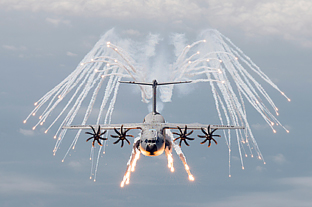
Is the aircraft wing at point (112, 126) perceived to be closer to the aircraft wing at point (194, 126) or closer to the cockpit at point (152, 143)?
the aircraft wing at point (194, 126)

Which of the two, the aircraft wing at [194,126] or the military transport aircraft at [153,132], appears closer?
the military transport aircraft at [153,132]

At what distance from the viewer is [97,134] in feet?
219

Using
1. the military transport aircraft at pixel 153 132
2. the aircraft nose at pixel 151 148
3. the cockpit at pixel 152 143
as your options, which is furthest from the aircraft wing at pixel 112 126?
the aircraft nose at pixel 151 148

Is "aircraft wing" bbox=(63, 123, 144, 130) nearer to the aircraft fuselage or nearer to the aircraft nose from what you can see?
the aircraft fuselage

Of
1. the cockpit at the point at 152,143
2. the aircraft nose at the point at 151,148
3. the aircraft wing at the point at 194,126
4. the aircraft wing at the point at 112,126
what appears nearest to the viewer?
the aircraft nose at the point at 151,148

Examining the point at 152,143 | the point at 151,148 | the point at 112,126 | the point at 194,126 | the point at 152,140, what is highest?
the point at 112,126

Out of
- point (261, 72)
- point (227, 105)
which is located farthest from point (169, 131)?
point (261, 72)

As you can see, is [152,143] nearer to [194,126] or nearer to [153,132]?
[153,132]

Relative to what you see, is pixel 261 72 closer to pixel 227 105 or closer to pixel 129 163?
pixel 227 105

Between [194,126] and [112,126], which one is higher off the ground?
[112,126]

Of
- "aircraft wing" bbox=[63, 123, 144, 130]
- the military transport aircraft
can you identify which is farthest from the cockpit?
"aircraft wing" bbox=[63, 123, 144, 130]

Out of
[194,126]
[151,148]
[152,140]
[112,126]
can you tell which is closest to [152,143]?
[152,140]

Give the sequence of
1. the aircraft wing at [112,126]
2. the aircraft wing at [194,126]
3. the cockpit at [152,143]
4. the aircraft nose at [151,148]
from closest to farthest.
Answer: the aircraft nose at [151,148], the cockpit at [152,143], the aircraft wing at [194,126], the aircraft wing at [112,126]

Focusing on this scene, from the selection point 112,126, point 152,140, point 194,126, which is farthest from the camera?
point 112,126
